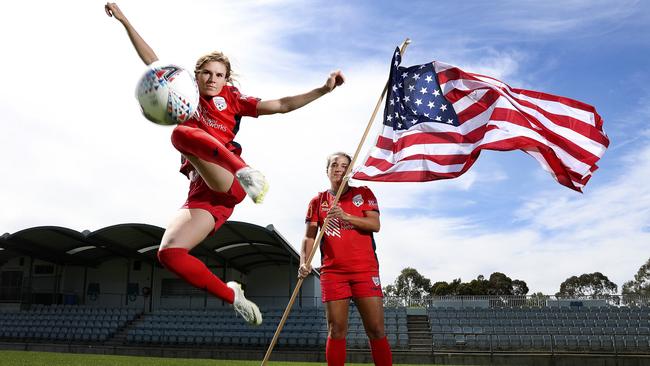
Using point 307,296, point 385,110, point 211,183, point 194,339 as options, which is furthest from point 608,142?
point 307,296

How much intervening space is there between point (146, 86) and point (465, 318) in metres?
21.5

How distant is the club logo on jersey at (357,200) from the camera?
16.9 ft

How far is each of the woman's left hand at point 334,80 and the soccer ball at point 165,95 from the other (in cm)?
114

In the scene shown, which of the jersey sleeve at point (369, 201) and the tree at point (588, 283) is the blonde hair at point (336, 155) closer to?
the jersey sleeve at point (369, 201)

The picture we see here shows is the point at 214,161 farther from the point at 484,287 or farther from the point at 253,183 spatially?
the point at 484,287

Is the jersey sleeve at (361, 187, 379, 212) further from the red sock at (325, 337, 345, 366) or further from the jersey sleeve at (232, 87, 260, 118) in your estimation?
the jersey sleeve at (232, 87, 260, 118)

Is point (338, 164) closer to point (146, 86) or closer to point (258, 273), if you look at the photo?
point (146, 86)

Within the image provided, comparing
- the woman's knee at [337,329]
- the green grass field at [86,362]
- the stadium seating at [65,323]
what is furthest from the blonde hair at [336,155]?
the stadium seating at [65,323]

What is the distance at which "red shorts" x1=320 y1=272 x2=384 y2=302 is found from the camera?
4.67 m

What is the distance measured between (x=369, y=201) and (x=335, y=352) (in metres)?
1.46

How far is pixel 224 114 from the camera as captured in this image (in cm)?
343

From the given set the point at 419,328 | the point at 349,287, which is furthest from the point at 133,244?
the point at 349,287

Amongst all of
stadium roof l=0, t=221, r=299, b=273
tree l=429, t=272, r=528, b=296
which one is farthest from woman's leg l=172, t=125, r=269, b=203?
tree l=429, t=272, r=528, b=296

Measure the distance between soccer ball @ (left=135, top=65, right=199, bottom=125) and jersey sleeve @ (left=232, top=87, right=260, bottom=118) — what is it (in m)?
0.59
